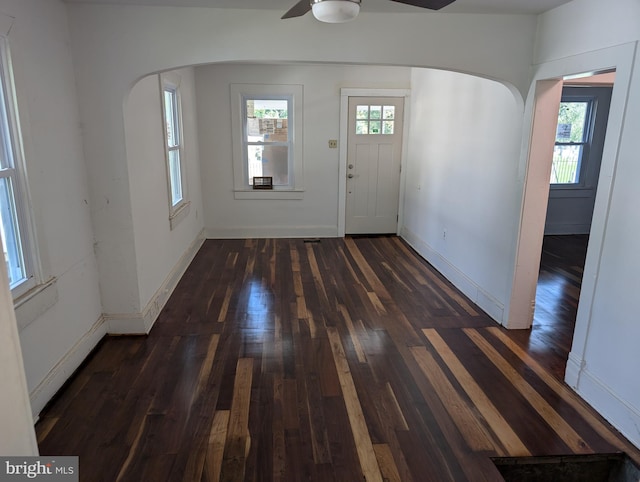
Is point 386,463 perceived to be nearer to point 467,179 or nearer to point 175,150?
point 467,179

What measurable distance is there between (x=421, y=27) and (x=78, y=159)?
2.57m

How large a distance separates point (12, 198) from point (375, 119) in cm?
480

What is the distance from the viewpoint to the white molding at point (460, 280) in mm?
3795

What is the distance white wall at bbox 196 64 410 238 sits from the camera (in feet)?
19.5

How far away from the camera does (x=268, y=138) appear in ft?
20.3

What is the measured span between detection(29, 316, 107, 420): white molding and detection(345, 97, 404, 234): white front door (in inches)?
158

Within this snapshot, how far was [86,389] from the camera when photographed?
2.72m

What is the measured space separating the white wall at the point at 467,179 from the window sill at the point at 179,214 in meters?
2.93

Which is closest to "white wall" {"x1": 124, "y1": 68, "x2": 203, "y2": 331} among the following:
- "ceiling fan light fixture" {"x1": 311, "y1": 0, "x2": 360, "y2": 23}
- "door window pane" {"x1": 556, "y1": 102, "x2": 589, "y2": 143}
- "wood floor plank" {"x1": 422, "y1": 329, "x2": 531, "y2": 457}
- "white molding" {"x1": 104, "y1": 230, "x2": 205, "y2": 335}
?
"white molding" {"x1": 104, "y1": 230, "x2": 205, "y2": 335}

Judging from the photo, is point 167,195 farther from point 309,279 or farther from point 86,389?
point 86,389

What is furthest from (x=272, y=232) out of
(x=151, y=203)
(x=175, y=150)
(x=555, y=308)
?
(x=555, y=308)

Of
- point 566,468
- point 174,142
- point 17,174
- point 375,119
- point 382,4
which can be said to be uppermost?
point 382,4

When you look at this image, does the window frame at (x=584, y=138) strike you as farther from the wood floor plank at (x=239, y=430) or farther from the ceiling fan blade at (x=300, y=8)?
the wood floor plank at (x=239, y=430)

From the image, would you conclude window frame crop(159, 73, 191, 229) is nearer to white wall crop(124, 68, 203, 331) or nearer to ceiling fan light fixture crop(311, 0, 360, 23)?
white wall crop(124, 68, 203, 331)
